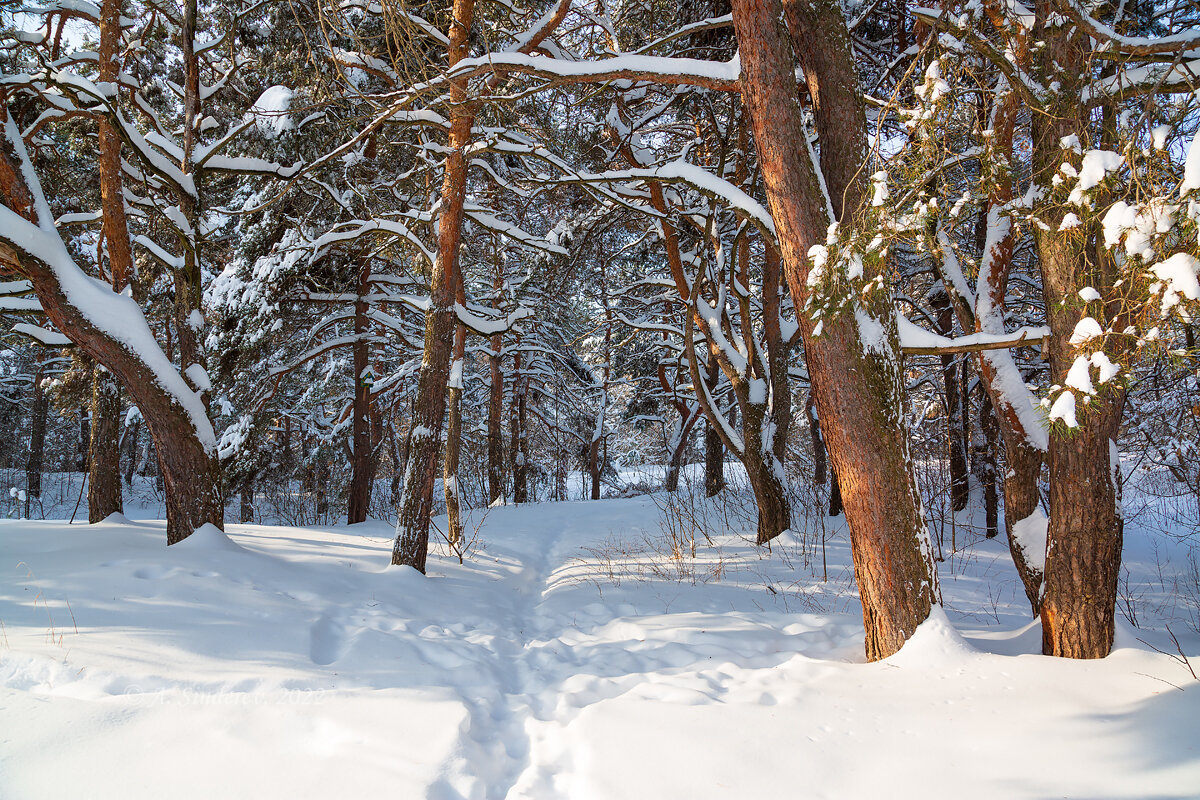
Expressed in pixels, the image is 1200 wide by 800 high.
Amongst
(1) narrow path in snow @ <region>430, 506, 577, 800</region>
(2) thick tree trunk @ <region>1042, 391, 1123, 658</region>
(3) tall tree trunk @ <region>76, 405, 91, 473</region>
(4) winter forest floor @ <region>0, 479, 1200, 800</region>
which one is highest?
(3) tall tree trunk @ <region>76, 405, 91, 473</region>

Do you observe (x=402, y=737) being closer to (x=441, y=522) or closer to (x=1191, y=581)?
(x=1191, y=581)

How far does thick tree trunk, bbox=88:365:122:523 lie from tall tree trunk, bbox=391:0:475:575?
371cm

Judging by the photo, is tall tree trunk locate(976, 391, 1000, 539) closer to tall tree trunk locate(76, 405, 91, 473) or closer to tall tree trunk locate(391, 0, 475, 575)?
tall tree trunk locate(391, 0, 475, 575)

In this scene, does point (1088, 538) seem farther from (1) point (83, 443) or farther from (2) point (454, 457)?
(1) point (83, 443)

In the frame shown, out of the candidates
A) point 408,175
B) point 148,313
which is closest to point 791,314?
point 408,175

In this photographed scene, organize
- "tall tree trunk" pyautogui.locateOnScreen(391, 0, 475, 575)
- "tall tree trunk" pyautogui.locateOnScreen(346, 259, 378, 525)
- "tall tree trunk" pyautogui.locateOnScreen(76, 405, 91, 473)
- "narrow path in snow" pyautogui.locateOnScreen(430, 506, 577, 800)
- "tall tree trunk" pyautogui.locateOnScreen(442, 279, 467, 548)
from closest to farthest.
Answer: "narrow path in snow" pyautogui.locateOnScreen(430, 506, 577, 800) → "tall tree trunk" pyautogui.locateOnScreen(391, 0, 475, 575) → "tall tree trunk" pyautogui.locateOnScreen(442, 279, 467, 548) → "tall tree trunk" pyautogui.locateOnScreen(346, 259, 378, 525) → "tall tree trunk" pyautogui.locateOnScreen(76, 405, 91, 473)

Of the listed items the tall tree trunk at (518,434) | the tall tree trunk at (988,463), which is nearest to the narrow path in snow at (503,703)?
the tall tree trunk at (988,463)

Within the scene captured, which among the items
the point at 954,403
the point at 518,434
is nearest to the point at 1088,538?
the point at 954,403

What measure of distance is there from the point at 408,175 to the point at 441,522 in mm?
6449

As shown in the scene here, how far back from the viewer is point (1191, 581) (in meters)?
6.50

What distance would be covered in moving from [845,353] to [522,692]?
112 inches

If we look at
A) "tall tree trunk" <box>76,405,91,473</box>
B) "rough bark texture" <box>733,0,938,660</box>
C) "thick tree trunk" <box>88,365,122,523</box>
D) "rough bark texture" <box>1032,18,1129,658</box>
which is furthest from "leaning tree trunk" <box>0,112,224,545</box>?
"tall tree trunk" <box>76,405,91,473</box>

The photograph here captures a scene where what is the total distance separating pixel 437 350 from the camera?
6.14 meters

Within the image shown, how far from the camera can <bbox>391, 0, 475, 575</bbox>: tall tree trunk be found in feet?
19.9
